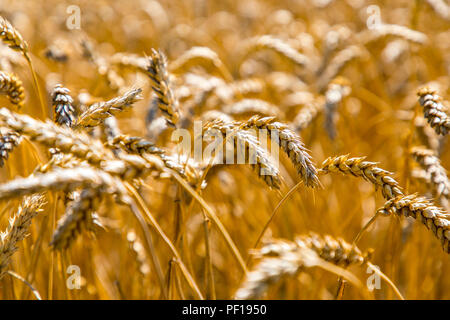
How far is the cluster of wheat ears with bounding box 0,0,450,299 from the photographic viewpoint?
92 centimetres

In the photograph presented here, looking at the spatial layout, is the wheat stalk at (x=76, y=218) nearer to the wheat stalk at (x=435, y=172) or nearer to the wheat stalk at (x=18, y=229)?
the wheat stalk at (x=18, y=229)

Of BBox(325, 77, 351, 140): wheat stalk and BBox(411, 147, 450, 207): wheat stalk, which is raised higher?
BBox(325, 77, 351, 140): wheat stalk

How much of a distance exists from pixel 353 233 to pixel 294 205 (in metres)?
0.36

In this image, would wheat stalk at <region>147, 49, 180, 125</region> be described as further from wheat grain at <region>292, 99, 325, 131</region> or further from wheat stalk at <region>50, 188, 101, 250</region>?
wheat grain at <region>292, 99, 325, 131</region>

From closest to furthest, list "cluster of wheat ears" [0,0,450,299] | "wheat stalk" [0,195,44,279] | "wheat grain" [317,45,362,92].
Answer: "cluster of wheat ears" [0,0,450,299] < "wheat stalk" [0,195,44,279] < "wheat grain" [317,45,362,92]

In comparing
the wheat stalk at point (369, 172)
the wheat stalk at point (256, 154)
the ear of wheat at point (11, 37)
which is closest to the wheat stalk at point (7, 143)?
the ear of wheat at point (11, 37)

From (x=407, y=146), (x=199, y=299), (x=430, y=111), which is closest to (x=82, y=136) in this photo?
(x=199, y=299)

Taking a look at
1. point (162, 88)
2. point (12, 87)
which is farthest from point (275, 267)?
point (12, 87)

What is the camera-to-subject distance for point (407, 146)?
1.64 meters

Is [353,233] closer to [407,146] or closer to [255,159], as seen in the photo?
[407,146]

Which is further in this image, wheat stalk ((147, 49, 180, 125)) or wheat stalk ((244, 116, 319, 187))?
wheat stalk ((147, 49, 180, 125))

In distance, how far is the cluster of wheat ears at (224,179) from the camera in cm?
92

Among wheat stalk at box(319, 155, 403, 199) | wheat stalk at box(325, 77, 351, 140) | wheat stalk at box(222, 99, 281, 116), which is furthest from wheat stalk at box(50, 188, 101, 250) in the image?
wheat stalk at box(325, 77, 351, 140)
